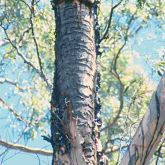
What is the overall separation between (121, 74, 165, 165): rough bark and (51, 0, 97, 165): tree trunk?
7.6 inches

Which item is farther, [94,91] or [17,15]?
[17,15]

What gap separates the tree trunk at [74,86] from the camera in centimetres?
188

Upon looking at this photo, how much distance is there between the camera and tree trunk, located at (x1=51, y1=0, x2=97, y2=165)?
1883mm

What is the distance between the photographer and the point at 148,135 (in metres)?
1.81

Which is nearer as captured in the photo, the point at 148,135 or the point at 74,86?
the point at 148,135

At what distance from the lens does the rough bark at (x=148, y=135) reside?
180 centimetres

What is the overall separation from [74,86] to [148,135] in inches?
19.2

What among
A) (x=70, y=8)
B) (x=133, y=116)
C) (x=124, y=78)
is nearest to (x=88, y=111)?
(x=70, y=8)

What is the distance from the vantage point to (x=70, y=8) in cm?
235

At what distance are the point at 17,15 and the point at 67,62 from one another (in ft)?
14.8

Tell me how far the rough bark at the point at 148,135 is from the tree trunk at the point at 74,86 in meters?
0.19

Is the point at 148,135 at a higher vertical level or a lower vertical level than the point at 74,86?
lower

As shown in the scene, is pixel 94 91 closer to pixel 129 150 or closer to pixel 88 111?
pixel 88 111

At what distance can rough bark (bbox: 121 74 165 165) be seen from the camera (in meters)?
1.80
